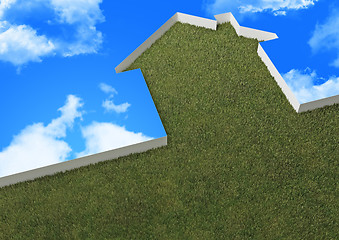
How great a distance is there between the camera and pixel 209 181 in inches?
259

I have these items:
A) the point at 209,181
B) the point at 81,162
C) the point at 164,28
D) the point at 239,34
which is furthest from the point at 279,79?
the point at 81,162

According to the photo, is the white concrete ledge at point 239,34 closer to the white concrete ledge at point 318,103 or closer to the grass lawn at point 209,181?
the white concrete ledge at point 318,103

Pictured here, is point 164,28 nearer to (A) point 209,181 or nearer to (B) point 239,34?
(B) point 239,34

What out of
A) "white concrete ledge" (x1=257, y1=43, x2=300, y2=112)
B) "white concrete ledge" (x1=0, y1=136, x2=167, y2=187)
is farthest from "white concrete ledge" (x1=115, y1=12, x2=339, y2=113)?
"white concrete ledge" (x1=0, y1=136, x2=167, y2=187)

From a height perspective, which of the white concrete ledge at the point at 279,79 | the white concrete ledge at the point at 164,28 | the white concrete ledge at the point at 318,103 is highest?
the white concrete ledge at the point at 164,28

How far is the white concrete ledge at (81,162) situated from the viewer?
6.69 m

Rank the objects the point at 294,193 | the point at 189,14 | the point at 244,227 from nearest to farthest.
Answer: the point at 244,227
the point at 294,193
the point at 189,14

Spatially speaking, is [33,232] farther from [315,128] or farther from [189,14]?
[189,14]

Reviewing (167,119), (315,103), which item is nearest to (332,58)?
(315,103)

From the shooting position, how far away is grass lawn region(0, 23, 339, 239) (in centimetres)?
600

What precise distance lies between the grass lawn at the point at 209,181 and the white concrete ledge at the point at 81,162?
0.12 metres

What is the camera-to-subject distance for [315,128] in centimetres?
729

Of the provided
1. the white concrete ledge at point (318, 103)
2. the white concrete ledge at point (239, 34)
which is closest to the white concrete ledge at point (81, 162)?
the white concrete ledge at point (239, 34)

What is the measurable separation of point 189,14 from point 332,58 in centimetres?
368
